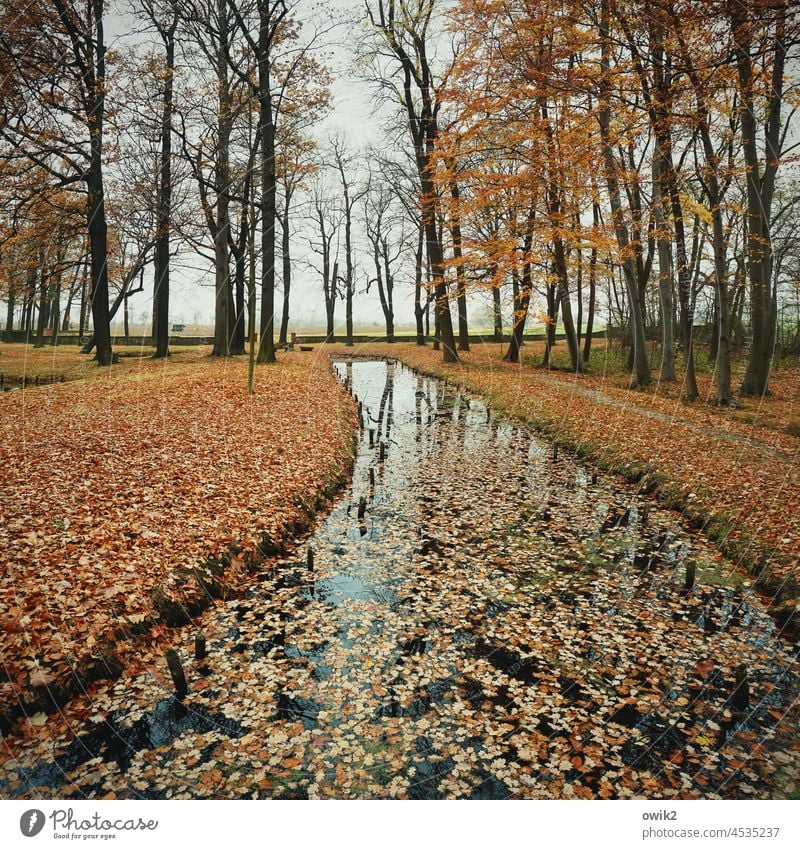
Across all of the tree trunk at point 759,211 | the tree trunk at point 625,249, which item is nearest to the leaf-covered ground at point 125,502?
the tree trunk at point 759,211

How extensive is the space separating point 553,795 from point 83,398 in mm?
12549

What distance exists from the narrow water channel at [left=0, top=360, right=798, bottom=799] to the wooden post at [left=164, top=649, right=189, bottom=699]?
0.10m

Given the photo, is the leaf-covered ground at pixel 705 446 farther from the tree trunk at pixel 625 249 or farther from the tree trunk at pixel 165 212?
the tree trunk at pixel 165 212

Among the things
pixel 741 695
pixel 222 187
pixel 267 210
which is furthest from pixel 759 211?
pixel 222 187

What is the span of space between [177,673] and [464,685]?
233 cm

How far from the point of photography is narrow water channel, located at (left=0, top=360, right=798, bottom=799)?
3609 millimetres

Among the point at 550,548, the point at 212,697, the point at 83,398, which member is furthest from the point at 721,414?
the point at 83,398

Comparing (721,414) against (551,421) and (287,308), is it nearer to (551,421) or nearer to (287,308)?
(551,421)

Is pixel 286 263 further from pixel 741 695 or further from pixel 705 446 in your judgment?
pixel 741 695

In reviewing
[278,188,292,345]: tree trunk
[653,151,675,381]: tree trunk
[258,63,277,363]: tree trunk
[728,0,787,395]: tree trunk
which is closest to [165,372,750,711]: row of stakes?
[728,0,787,395]: tree trunk

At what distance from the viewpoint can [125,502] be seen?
6980mm

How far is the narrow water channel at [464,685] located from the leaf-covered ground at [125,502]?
0.50m

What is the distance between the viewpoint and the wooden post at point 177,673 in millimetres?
4250
